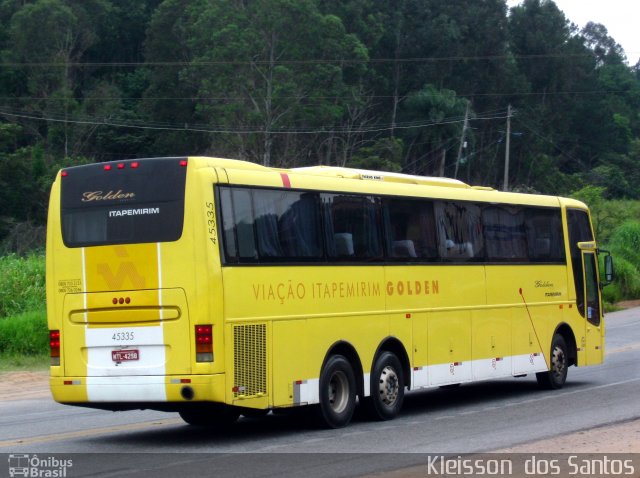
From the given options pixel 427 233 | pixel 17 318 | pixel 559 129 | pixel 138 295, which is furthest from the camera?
pixel 559 129

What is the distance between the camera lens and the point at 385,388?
15.3 metres

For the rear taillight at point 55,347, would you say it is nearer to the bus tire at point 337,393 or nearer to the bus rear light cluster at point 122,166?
the bus rear light cluster at point 122,166

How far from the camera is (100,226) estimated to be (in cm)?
1310

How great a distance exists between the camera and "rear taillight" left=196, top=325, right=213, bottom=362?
40.4ft

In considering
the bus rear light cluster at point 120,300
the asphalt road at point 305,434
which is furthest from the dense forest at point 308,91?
the bus rear light cluster at point 120,300

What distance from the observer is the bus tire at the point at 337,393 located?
1400 centimetres

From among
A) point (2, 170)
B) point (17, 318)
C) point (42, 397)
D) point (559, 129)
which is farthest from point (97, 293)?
point (559, 129)

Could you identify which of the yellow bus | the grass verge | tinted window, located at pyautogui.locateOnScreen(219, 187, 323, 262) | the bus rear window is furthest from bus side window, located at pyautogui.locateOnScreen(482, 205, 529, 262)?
the grass verge

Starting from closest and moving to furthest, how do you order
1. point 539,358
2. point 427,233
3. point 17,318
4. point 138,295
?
point 138,295, point 427,233, point 539,358, point 17,318

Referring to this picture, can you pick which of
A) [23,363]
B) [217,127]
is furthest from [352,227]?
[217,127]

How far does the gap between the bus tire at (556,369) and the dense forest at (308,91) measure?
3950cm

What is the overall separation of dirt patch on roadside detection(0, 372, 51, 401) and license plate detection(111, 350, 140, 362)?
798 centimetres

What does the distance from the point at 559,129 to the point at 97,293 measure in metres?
87.3

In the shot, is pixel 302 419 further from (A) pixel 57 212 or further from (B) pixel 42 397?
(B) pixel 42 397
